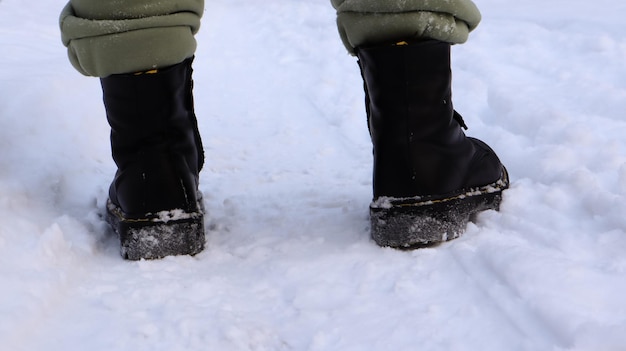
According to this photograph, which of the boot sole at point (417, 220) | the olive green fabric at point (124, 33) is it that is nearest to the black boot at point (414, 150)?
the boot sole at point (417, 220)

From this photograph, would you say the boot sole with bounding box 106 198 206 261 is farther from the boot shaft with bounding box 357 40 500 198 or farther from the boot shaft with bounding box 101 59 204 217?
the boot shaft with bounding box 357 40 500 198

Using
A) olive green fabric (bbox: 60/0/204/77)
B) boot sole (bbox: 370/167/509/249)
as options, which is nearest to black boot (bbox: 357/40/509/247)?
boot sole (bbox: 370/167/509/249)

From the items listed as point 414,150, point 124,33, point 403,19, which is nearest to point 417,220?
point 414,150

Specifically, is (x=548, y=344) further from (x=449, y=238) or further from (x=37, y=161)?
(x=37, y=161)

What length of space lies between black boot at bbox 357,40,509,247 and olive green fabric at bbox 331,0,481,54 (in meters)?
0.03

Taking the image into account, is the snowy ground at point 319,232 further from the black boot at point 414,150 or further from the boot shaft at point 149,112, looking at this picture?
the boot shaft at point 149,112

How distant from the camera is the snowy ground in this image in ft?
3.45

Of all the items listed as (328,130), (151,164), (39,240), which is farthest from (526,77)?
(39,240)

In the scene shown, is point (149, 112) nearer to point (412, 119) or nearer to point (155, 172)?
point (155, 172)

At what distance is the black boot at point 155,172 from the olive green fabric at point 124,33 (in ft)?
0.18

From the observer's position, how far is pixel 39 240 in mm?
1289

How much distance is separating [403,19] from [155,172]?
53 centimetres

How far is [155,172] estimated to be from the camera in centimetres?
134

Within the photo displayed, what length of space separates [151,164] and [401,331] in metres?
0.58
